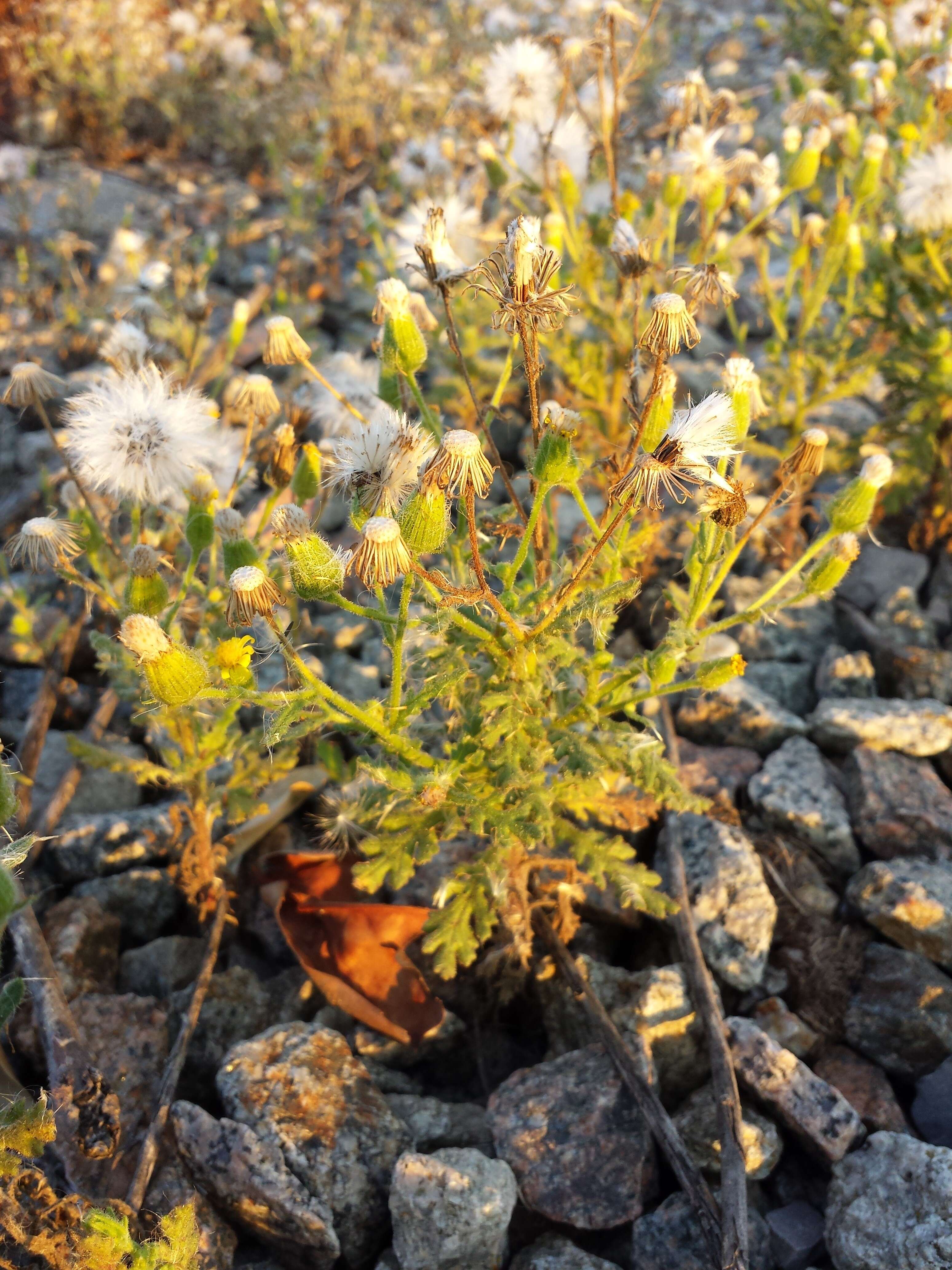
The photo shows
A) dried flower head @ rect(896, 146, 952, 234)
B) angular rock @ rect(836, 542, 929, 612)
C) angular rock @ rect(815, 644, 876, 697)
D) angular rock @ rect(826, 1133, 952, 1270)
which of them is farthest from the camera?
angular rock @ rect(836, 542, 929, 612)

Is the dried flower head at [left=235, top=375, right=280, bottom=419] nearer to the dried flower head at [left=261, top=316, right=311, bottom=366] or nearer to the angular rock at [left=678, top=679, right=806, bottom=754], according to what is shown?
the dried flower head at [left=261, top=316, right=311, bottom=366]

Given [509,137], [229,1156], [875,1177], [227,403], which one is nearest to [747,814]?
[875,1177]

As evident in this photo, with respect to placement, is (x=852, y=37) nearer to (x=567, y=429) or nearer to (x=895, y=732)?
(x=895, y=732)

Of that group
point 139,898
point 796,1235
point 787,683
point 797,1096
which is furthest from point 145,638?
point 787,683

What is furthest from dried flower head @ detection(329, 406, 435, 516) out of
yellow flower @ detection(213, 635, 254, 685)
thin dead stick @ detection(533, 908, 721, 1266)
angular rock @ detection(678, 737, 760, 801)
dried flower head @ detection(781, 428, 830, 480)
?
angular rock @ detection(678, 737, 760, 801)

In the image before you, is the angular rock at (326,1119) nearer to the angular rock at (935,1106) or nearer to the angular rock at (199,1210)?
the angular rock at (199,1210)

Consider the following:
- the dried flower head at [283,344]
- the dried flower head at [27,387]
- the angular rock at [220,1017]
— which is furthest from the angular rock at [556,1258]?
the dried flower head at [27,387]
